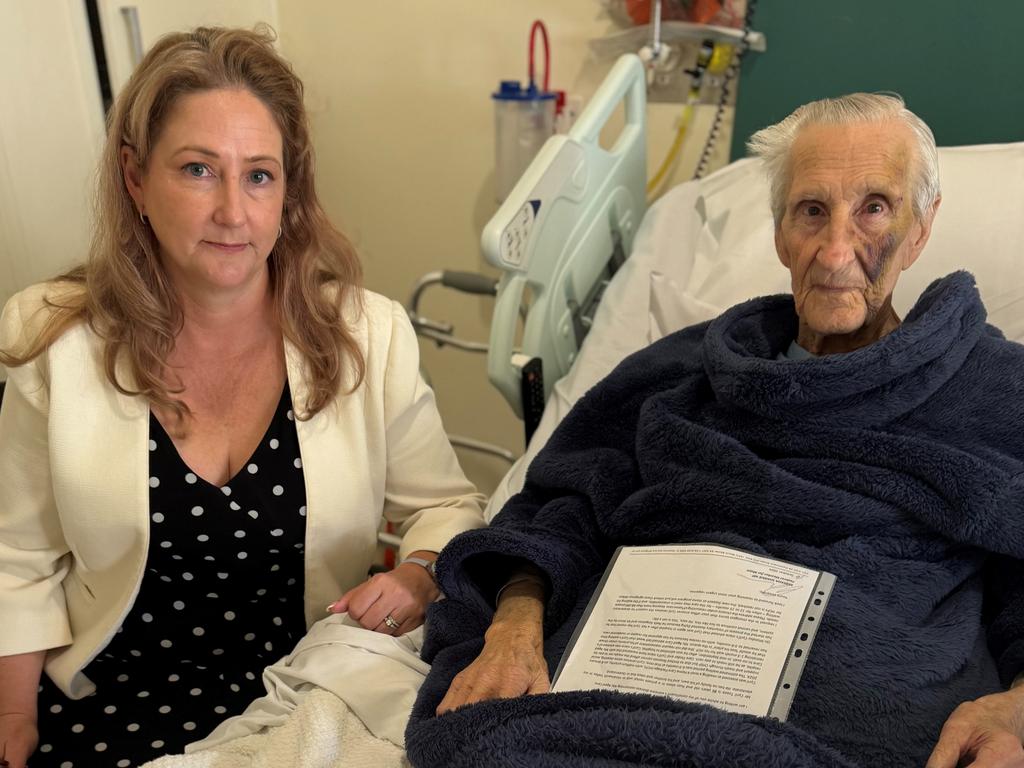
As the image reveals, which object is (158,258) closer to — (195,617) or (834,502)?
(195,617)

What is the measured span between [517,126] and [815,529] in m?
1.44

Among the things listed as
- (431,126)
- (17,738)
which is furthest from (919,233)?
(431,126)

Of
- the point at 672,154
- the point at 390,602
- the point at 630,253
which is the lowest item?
the point at 390,602

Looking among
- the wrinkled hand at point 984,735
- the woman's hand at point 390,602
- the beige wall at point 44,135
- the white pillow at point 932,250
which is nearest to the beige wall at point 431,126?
the white pillow at point 932,250

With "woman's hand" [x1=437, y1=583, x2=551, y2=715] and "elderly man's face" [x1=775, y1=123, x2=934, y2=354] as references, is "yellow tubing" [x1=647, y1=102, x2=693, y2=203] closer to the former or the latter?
"elderly man's face" [x1=775, y1=123, x2=934, y2=354]

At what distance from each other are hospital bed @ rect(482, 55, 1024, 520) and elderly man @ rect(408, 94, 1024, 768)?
0.34 metres

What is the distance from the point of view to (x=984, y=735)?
1002mm

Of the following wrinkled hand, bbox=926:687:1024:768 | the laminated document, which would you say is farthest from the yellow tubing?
wrinkled hand, bbox=926:687:1024:768

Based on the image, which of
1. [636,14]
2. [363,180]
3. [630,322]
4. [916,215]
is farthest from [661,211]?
[363,180]

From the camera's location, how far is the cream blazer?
1.36 m

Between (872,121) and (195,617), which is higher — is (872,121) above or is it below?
above

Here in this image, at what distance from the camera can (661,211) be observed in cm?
203

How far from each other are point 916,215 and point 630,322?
0.66 m

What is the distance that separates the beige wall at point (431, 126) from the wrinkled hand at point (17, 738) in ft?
5.60
